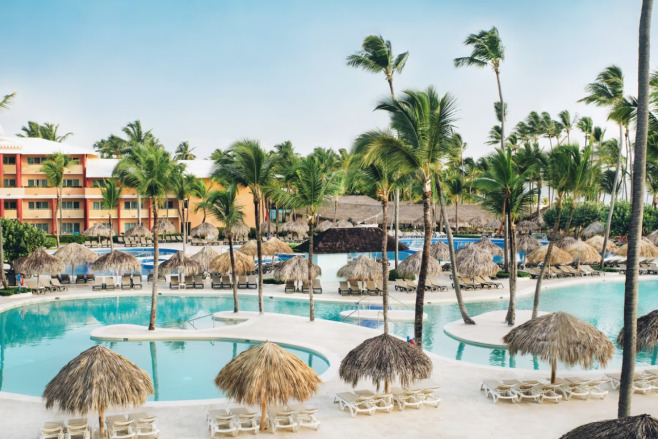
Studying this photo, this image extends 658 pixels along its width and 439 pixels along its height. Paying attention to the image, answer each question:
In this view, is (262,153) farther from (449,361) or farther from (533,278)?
(533,278)

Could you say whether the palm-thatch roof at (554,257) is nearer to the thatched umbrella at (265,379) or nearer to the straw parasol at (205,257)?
the straw parasol at (205,257)

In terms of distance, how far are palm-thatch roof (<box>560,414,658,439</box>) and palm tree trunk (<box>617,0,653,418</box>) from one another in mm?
2523

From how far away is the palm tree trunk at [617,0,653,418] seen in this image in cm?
920

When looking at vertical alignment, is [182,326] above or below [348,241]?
below

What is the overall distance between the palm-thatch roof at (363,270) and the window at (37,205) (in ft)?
122

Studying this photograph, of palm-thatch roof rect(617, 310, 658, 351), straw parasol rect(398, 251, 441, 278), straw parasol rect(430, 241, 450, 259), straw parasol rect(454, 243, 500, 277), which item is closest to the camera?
palm-thatch roof rect(617, 310, 658, 351)

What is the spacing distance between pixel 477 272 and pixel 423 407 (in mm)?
16148

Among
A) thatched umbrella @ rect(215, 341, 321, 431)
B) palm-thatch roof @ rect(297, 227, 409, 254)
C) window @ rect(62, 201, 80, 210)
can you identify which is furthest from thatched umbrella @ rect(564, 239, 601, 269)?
window @ rect(62, 201, 80, 210)

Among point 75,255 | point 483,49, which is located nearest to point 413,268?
point 483,49

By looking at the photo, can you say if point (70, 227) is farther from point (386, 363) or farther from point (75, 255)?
point (386, 363)

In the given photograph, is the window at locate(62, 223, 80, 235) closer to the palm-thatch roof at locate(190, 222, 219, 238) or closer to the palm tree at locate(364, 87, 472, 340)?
the palm-thatch roof at locate(190, 222, 219, 238)

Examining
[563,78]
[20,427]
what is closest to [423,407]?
[20,427]

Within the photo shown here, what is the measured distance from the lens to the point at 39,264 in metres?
26.5

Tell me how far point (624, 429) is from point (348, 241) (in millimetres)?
24513
